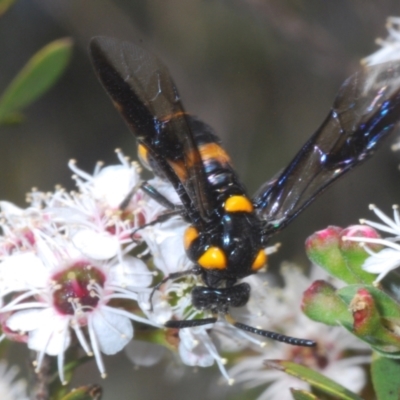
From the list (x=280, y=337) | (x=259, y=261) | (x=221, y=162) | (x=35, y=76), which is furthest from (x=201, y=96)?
(x=280, y=337)

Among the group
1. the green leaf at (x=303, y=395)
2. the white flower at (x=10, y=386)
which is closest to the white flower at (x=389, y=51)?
the green leaf at (x=303, y=395)

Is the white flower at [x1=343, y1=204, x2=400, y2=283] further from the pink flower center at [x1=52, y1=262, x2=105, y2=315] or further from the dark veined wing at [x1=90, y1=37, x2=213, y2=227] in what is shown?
the pink flower center at [x1=52, y1=262, x2=105, y2=315]

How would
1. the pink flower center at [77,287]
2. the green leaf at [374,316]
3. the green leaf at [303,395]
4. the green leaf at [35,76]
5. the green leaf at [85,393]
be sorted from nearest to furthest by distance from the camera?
the green leaf at [374,316], the green leaf at [303,395], the green leaf at [85,393], the pink flower center at [77,287], the green leaf at [35,76]

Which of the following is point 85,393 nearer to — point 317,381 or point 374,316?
point 317,381

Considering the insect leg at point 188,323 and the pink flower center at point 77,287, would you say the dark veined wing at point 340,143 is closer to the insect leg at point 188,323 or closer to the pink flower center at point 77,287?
the insect leg at point 188,323

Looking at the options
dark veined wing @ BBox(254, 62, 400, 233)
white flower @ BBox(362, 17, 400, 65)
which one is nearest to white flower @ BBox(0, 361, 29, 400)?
dark veined wing @ BBox(254, 62, 400, 233)

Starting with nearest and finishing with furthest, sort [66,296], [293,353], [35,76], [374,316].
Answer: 1. [374,316]
2. [66,296]
3. [35,76]
4. [293,353]
